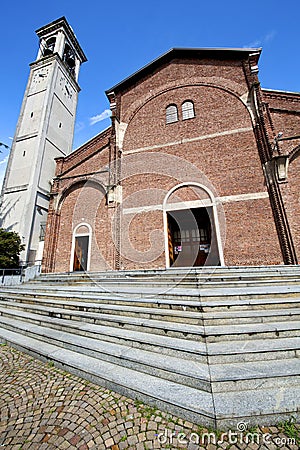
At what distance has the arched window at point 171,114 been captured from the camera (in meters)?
12.3

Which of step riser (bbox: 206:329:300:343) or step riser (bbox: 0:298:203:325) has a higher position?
step riser (bbox: 0:298:203:325)

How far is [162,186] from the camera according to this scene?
11.3 m

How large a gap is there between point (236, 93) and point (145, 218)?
8.83 m

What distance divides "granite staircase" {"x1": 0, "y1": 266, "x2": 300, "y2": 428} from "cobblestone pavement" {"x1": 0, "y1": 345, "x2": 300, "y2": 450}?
113 mm

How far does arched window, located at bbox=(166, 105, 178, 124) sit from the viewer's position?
12312 mm

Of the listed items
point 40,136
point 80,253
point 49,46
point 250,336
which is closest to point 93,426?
point 250,336

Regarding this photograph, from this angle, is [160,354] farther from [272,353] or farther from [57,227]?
[57,227]

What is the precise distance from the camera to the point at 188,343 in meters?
3.13

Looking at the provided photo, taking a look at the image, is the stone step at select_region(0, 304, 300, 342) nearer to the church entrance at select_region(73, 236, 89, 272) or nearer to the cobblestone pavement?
the cobblestone pavement

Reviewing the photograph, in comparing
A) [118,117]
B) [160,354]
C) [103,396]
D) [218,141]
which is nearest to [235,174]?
[218,141]

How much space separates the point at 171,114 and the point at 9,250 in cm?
1352

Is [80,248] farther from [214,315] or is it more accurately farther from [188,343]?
[188,343]

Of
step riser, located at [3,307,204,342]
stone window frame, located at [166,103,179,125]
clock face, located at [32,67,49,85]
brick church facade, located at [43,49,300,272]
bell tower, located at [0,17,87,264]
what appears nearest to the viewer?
step riser, located at [3,307,204,342]

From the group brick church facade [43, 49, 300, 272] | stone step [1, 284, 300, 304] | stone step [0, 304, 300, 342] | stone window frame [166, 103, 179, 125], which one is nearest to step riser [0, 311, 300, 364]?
stone step [0, 304, 300, 342]
